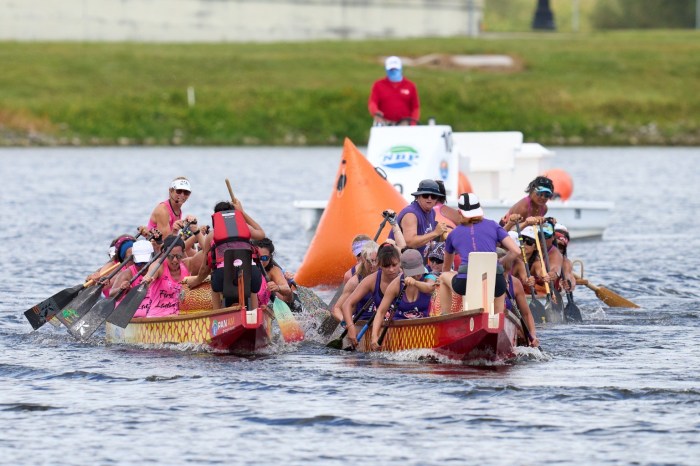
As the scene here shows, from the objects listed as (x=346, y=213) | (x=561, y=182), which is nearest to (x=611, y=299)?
(x=346, y=213)

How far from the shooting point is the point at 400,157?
25391 millimetres

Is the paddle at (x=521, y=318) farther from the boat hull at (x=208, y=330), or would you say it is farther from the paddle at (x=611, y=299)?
the paddle at (x=611, y=299)

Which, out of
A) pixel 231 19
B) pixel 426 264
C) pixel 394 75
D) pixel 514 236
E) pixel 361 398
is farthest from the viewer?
pixel 231 19

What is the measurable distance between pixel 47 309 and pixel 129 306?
1.65m

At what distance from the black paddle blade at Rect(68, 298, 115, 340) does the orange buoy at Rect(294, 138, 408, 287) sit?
5652 millimetres

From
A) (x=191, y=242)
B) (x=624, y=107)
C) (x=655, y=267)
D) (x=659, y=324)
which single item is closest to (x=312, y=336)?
(x=191, y=242)

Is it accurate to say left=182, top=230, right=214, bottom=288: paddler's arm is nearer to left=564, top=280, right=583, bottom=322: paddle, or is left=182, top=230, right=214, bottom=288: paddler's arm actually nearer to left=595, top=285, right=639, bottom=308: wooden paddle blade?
left=564, top=280, right=583, bottom=322: paddle

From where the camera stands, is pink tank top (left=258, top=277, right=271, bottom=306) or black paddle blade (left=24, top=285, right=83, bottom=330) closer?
pink tank top (left=258, top=277, right=271, bottom=306)

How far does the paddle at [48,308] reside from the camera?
18.7m

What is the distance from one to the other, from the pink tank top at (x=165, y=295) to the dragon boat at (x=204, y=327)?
0.53ft

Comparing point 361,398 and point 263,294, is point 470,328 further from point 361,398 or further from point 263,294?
point 263,294

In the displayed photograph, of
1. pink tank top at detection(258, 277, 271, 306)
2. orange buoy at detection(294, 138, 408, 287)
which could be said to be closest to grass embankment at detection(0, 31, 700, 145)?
orange buoy at detection(294, 138, 408, 287)

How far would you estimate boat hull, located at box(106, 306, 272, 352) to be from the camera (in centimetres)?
1617

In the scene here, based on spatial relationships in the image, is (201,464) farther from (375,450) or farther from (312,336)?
(312,336)
